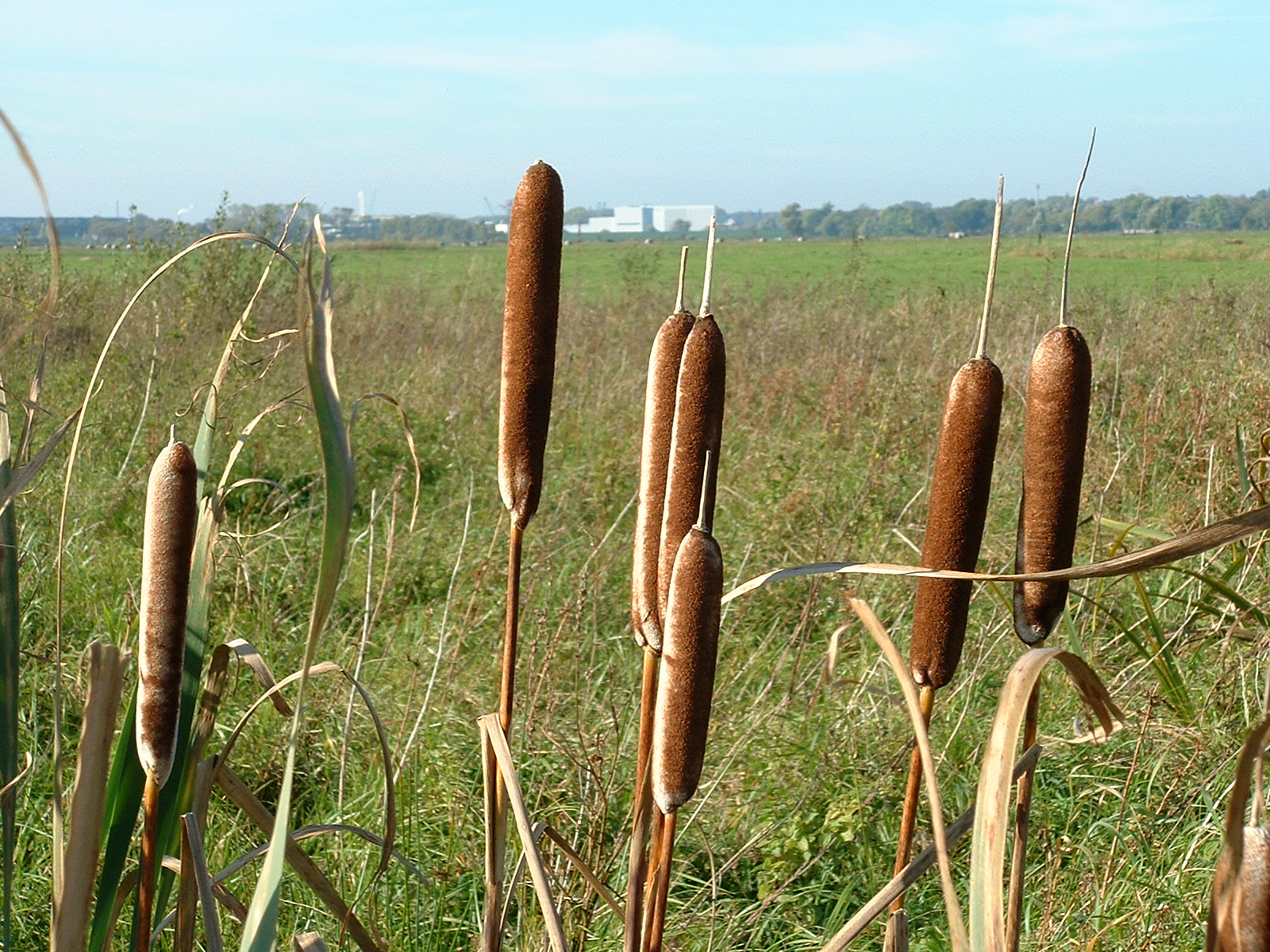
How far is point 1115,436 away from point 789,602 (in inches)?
82.5

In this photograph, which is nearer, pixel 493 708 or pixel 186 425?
pixel 493 708

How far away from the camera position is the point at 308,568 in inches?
151

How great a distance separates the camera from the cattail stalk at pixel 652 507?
0.86m

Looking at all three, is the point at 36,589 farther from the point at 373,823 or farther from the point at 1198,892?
the point at 1198,892

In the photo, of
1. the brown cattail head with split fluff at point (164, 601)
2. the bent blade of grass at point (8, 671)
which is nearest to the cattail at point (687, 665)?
the brown cattail head with split fluff at point (164, 601)

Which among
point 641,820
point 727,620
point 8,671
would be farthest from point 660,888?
point 727,620

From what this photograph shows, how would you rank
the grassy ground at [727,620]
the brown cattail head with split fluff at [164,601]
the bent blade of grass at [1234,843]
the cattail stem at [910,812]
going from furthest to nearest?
1. the grassy ground at [727,620]
2. the cattail stem at [910,812]
3. the brown cattail head with split fluff at [164,601]
4. the bent blade of grass at [1234,843]

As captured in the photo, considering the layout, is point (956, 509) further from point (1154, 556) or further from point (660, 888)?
point (660, 888)

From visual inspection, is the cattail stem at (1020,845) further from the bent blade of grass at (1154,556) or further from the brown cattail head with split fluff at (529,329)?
the brown cattail head with split fluff at (529,329)

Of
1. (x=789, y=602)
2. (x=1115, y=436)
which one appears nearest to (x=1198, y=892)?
(x=789, y=602)

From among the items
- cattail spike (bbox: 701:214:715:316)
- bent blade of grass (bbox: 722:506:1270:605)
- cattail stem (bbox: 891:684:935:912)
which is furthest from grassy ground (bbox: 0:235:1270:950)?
cattail spike (bbox: 701:214:715:316)

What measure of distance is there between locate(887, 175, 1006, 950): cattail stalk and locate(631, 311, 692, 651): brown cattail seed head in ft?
0.66

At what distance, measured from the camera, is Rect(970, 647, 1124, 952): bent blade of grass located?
0.66m

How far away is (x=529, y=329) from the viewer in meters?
0.92
